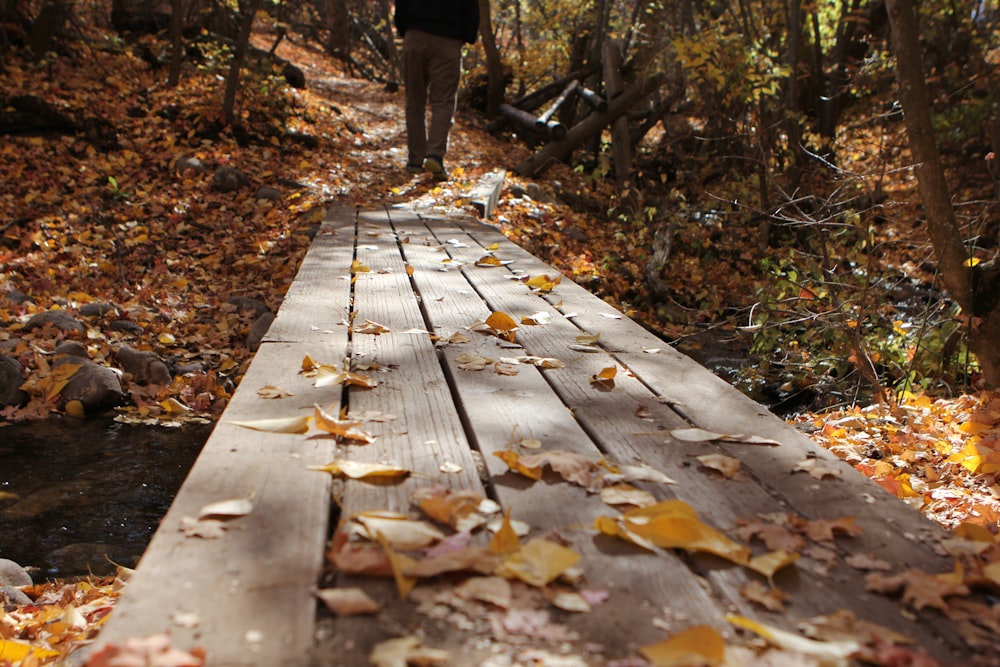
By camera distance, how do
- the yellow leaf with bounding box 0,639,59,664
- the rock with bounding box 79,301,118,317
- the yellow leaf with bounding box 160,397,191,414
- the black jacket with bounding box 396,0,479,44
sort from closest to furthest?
1. the yellow leaf with bounding box 0,639,59,664
2. the yellow leaf with bounding box 160,397,191,414
3. the rock with bounding box 79,301,118,317
4. the black jacket with bounding box 396,0,479,44

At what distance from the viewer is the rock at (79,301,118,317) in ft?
17.1

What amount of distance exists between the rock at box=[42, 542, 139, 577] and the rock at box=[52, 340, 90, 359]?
1.88m

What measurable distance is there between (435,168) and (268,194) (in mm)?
1637

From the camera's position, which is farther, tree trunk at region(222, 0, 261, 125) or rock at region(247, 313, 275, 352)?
tree trunk at region(222, 0, 261, 125)

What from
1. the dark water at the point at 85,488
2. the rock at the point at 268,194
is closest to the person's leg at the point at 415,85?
the rock at the point at 268,194

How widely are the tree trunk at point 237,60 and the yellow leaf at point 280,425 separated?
24.0ft

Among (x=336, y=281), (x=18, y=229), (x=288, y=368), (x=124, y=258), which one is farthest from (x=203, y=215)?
(x=288, y=368)

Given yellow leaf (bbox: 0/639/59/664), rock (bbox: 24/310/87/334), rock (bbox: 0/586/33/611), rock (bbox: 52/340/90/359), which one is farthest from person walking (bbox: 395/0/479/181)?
yellow leaf (bbox: 0/639/59/664)

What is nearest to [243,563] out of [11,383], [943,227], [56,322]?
[11,383]

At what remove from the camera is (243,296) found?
231 inches

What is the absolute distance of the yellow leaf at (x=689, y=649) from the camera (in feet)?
3.30

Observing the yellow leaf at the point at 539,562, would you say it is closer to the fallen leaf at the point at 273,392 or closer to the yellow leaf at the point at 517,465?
the yellow leaf at the point at 517,465

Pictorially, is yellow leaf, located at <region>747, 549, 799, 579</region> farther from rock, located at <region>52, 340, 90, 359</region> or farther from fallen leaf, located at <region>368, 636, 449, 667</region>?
rock, located at <region>52, 340, 90, 359</region>

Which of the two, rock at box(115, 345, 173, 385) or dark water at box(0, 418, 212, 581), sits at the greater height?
rock at box(115, 345, 173, 385)
